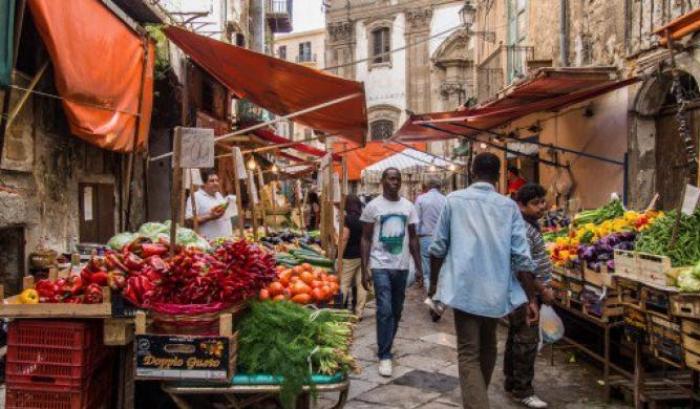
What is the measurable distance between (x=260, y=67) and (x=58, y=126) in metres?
2.32

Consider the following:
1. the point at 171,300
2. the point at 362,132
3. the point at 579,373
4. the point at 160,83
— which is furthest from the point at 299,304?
the point at 160,83

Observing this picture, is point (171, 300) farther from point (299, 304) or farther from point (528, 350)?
point (528, 350)

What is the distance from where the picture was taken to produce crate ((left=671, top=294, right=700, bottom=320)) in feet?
13.2

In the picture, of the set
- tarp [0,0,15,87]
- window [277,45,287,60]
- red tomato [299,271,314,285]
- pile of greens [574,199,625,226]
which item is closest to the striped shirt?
red tomato [299,271,314,285]

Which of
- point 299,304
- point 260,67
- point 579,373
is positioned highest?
point 260,67

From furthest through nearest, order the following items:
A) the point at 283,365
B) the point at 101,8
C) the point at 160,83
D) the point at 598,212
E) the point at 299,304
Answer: the point at 160,83 → the point at 598,212 → the point at 101,8 → the point at 299,304 → the point at 283,365

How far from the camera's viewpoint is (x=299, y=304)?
15.3 ft

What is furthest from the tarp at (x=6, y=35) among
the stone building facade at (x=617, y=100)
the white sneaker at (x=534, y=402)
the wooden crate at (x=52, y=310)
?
the stone building facade at (x=617, y=100)

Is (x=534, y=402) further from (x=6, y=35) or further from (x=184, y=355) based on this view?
(x=6, y=35)

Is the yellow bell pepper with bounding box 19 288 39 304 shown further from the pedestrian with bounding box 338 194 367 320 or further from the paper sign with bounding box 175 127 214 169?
the pedestrian with bounding box 338 194 367 320

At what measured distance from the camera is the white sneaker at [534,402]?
200 inches

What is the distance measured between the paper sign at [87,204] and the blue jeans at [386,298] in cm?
391

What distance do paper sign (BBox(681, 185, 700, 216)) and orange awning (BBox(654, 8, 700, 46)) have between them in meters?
1.41

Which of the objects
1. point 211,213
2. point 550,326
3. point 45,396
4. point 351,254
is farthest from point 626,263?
point 211,213
